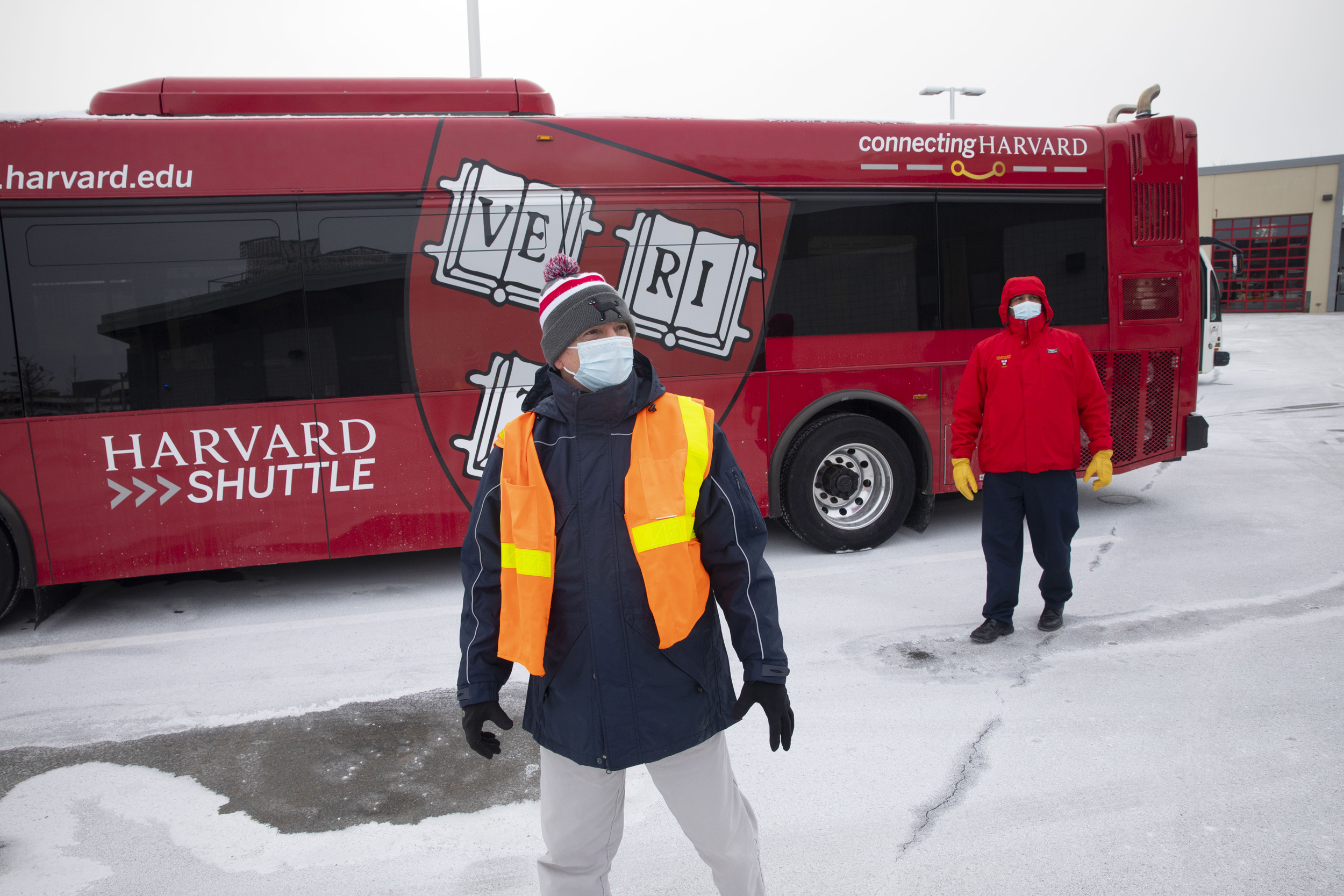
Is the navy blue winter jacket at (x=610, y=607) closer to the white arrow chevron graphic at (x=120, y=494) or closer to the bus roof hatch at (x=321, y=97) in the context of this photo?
the white arrow chevron graphic at (x=120, y=494)

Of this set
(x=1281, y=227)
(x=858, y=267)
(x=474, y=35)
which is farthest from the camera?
(x=1281, y=227)

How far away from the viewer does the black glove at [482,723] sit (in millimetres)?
2070

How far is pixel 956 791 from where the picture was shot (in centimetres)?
316

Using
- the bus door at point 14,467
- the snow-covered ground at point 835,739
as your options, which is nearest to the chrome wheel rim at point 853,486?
the snow-covered ground at point 835,739

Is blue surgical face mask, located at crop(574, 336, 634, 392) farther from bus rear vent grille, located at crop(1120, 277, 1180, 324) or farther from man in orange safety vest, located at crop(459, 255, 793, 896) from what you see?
bus rear vent grille, located at crop(1120, 277, 1180, 324)

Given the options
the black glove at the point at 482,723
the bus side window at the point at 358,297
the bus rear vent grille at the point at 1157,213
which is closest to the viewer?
the black glove at the point at 482,723

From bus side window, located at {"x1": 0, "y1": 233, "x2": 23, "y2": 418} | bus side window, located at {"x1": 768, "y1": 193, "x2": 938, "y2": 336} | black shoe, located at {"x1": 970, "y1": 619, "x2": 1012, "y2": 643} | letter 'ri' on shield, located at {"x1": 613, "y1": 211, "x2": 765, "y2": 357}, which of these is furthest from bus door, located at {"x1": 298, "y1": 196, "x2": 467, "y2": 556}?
black shoe, located at {"x1": 970, "y1": 619, "x2": 1012, "y2": 643}

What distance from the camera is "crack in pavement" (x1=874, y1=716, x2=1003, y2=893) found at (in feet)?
9.32

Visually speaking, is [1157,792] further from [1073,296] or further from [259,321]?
[259,321]

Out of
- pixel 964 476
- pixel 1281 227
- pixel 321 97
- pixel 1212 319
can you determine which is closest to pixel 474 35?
pixel 321 97

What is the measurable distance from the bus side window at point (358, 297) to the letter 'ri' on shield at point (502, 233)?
257mm

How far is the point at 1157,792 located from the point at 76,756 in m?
4.24

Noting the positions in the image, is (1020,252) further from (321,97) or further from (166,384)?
(166,384)

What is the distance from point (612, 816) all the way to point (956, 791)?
1.62 meters
